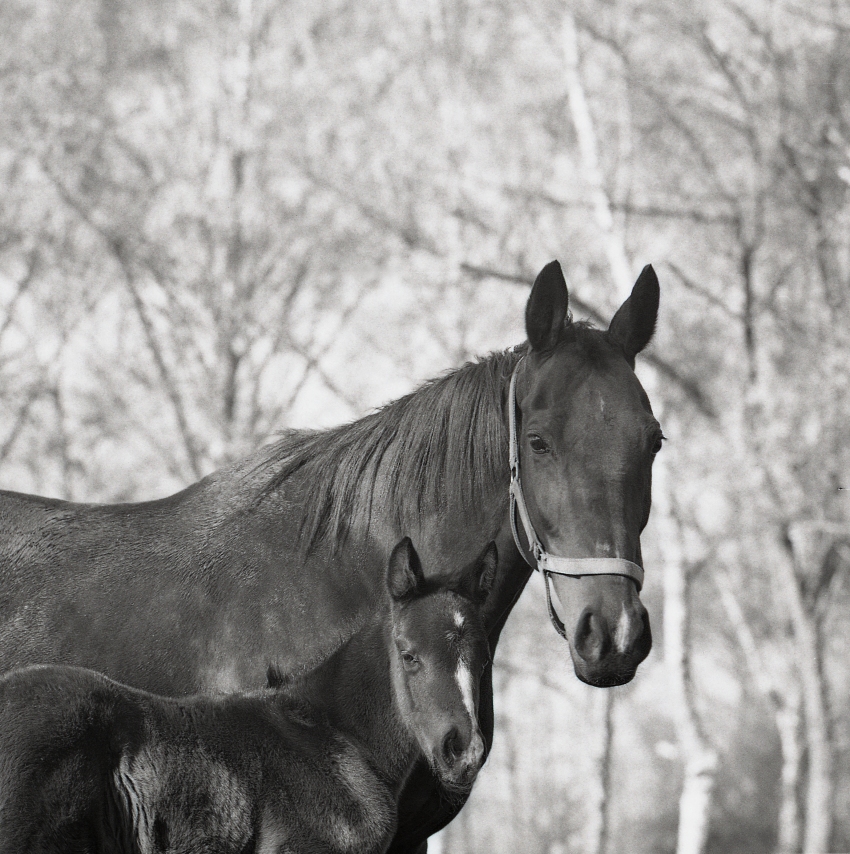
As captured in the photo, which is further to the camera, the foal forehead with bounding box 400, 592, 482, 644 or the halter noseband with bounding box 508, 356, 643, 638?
the foal forehead with bounding box 400, 592, 482, 644

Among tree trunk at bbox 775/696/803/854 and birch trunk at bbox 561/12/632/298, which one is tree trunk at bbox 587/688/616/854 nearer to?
birch trunk at bbox 561/12/632/298

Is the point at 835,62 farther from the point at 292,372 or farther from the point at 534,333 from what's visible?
the point at 534,333

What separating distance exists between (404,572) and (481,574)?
31 cm

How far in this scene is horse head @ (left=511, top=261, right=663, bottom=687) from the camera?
430 cm

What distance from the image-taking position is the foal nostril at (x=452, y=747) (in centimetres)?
426

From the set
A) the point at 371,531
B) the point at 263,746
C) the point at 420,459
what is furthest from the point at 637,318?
the point at 263,746

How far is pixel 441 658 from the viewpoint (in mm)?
4461

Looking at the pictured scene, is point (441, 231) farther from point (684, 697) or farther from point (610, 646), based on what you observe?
point (610, 646)

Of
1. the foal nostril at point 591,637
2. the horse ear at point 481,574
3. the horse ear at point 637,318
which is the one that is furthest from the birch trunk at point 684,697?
the foal nostril at point 591,637

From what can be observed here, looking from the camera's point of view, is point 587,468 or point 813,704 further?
point 813,704

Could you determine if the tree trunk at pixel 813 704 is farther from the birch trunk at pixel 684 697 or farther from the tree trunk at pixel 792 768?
the tree trunk at pixel 792 768

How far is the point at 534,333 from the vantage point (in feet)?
15.8

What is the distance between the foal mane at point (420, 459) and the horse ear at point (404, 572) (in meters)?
0.40

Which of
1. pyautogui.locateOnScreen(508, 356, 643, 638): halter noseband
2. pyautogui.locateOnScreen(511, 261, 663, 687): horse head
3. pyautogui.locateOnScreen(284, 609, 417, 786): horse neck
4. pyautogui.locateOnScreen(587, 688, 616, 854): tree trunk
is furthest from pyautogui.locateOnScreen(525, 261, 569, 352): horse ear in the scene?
pyautogui.locateOnScreen(587, 688, 616, 854): tree trunk
